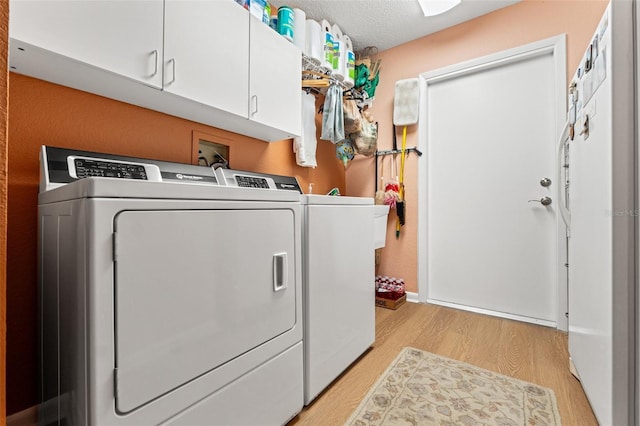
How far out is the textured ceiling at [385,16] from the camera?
226cm

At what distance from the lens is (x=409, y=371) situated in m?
1.56

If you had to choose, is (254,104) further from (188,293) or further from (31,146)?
(188,293)

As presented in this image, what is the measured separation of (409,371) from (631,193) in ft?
4.10

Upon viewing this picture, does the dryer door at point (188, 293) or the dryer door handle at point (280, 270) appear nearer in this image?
the dryer door at point (188, 293)

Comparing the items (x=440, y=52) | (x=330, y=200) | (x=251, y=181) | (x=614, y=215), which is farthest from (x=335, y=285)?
(x=440, y=52)

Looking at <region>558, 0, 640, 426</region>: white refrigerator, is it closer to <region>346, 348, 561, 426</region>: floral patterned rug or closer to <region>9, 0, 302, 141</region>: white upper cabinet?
<region>346, 348, 561, 426</region>: floral patterned rug

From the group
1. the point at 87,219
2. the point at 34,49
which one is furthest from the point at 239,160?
the point at 87,219

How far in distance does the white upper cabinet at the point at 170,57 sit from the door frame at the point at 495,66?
4.49 ft

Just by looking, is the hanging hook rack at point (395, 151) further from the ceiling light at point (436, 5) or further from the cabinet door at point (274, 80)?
the cabinet door at point (274, 80)

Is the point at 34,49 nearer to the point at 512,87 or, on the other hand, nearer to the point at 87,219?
the point at 87,219

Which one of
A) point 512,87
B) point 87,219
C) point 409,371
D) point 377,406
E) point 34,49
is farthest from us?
point 512,87

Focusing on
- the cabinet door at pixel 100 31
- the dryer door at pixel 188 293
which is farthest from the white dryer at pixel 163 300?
the cabinet door at pixel 100 31

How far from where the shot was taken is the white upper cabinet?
3.26 ft

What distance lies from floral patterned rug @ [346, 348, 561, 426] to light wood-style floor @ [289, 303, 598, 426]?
53 mm
